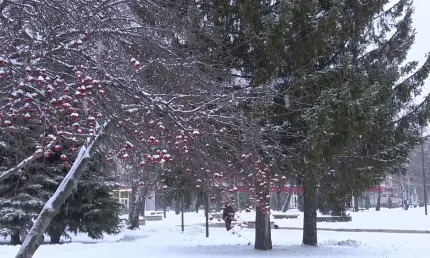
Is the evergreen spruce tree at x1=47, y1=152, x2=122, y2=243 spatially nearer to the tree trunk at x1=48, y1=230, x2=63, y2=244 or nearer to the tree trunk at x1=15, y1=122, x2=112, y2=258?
the tree trunk at x1=48, y1=230, x2=63, y2=244

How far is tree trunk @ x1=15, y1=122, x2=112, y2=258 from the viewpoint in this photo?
7.84 metres

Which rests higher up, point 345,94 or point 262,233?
point 345,94

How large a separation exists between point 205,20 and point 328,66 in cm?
380

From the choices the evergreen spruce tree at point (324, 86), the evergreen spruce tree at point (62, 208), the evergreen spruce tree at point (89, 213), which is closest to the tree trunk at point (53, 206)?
the evergreen spruce tree at point (324, 86)

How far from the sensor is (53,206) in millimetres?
8141

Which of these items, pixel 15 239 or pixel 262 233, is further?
pixel 15 239

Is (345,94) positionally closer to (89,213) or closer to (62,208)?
(89,213)

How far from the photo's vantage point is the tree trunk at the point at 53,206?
7836 millimetres

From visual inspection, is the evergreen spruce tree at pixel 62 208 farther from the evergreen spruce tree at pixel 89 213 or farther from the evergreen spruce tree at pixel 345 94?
the evergreen spruce tree at pixel 345 94

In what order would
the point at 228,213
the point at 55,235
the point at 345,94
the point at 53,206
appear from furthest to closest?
1. the point at 55,235
2. the point at 345,94
3. the point at 228,213
4. the point at 53,206

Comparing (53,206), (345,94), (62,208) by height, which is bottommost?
(62,208)

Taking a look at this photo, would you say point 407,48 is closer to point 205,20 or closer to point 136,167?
point 205,20

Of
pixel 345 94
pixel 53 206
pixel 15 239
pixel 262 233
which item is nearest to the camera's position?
pixel 53 206

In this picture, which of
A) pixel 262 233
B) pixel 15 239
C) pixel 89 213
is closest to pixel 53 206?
pixel 262 233
